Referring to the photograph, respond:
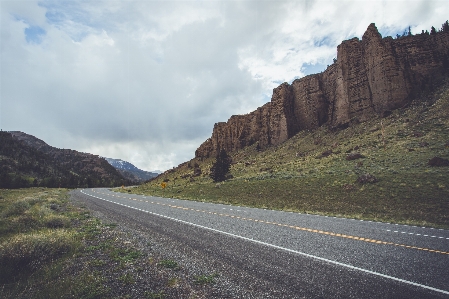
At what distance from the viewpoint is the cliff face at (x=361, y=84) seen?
6091cm

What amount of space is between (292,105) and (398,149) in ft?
193

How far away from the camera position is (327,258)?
671 centimetres

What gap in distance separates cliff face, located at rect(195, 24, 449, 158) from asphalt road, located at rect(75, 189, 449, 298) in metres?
63.1

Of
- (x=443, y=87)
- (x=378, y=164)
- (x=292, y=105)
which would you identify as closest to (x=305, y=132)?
(x=292, y=105)

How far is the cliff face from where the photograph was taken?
200ft

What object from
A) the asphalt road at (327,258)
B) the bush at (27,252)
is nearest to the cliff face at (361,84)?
the asphalt road at (327,258)

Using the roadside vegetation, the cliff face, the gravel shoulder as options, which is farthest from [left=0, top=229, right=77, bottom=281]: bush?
the cliff face

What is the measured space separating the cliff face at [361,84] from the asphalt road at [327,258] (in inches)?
2486

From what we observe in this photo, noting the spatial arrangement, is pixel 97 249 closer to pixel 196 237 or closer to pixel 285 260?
pixel 196 237

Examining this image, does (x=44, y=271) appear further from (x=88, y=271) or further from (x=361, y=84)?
(x=361, y=84)

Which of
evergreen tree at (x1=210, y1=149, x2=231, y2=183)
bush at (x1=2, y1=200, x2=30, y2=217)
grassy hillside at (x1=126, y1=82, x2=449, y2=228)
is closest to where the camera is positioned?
bush at (x1=2, y1=200, x2=30, y2=217)

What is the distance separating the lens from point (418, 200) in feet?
59.4

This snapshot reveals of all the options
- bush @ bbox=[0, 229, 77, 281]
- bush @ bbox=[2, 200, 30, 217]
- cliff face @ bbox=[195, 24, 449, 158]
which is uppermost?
cliff face @ bbox=[195, 24, 449, 158]

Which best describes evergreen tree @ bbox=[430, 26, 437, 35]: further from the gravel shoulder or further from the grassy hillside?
the gravel shoulder
